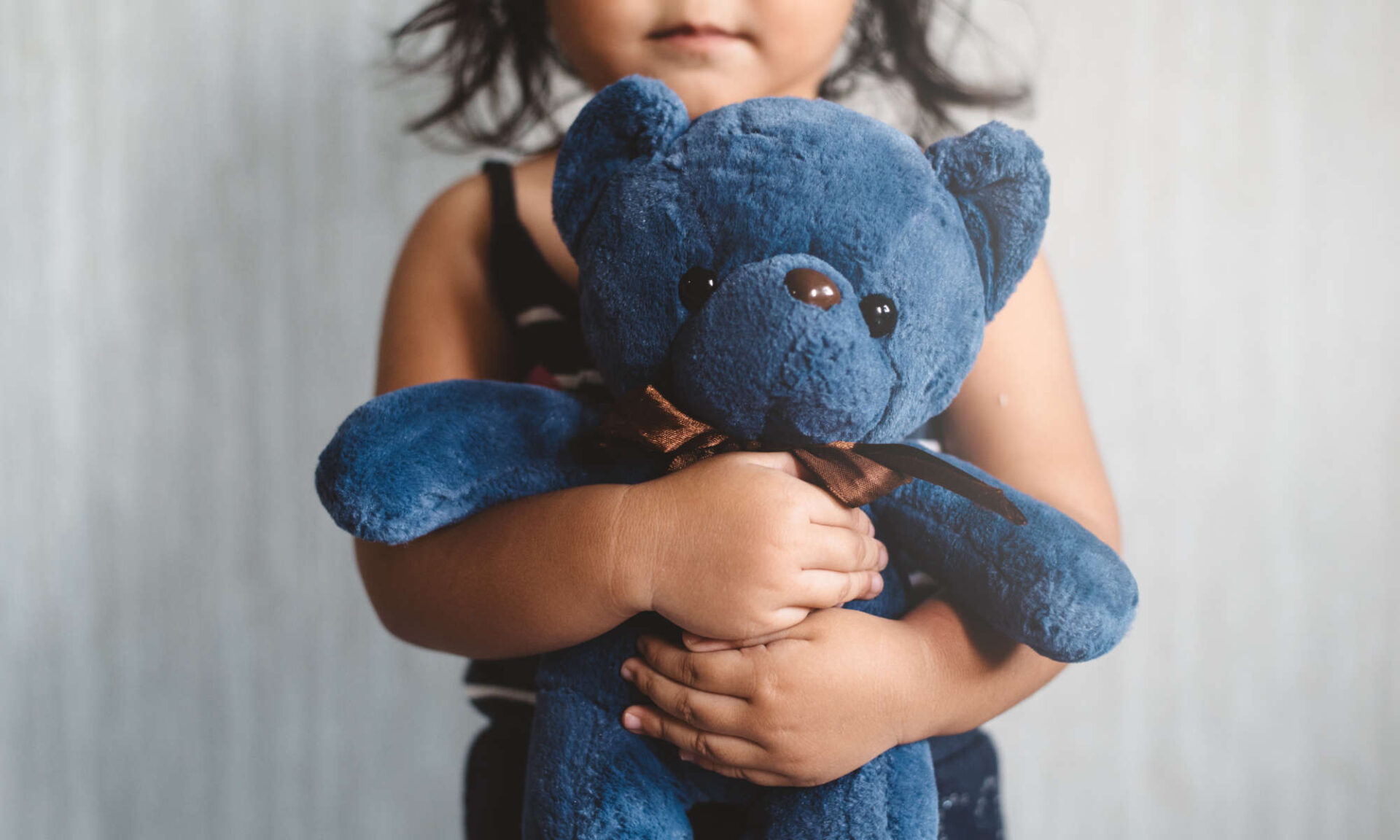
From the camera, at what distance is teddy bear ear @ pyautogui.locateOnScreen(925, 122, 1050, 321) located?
40 cm

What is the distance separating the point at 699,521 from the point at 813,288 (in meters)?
0.12

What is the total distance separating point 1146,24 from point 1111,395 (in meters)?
0.32

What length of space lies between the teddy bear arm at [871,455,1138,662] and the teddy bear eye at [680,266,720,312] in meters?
0.13

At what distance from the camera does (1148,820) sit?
0.83 m

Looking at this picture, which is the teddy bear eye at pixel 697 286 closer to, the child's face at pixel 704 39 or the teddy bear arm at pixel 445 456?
the teddy bear arm at pixel 445 456

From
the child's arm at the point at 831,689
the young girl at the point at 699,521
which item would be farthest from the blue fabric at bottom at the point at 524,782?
the child's arm at the point at 831,689

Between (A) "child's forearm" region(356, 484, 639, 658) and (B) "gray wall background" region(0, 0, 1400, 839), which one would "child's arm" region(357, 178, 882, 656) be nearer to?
(A) "child's forearm" region(356, 484, 639, 658)

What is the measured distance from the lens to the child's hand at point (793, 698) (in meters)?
0.42

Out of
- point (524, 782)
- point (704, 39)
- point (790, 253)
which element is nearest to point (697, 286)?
point (790, 253)

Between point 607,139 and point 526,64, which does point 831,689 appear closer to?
point 607,139

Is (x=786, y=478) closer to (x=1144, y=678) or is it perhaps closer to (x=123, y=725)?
(x=1144, y=678)

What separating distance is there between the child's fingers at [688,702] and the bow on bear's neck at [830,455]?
0.09 m

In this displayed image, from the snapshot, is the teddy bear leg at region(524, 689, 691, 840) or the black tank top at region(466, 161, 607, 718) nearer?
the teddy bear leg at region(524, 689, 691, 840)

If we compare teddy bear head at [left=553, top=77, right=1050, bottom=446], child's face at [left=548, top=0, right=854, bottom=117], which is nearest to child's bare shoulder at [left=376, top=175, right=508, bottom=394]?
child's face at [left=548, top=0, right=854, bottom=117]
